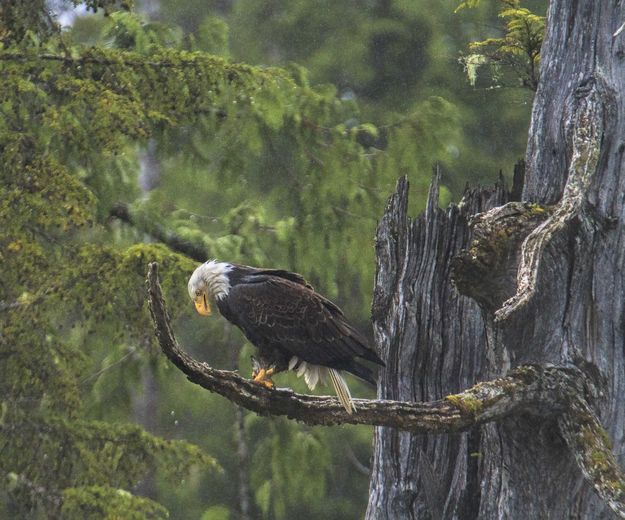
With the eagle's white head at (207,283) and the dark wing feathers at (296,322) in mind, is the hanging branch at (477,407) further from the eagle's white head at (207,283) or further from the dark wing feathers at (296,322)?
the eagle's white head at (207,283)

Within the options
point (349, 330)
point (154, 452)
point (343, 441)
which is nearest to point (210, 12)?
point (343, 441)

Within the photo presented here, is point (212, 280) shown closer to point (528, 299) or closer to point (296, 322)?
point (296, 322)

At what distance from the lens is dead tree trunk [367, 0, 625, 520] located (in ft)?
23.3

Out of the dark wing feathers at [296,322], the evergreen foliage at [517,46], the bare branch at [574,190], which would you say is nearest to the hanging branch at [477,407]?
the bare branch at [574,190]

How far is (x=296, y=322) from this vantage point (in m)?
7.84

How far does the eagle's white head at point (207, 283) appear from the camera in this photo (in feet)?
26.6

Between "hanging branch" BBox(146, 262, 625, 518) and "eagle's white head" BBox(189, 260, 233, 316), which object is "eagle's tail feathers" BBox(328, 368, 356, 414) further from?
"eagle's white head" BBox(189, 260, 233, 316)

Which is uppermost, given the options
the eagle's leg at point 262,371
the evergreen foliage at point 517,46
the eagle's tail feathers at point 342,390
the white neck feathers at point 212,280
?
the evergreen foliage at point 517,46

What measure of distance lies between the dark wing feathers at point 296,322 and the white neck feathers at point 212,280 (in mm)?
81

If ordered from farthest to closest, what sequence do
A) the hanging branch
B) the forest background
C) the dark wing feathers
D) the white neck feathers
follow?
1. the forest background
2. the white neck feathers
3. the dark wing feathers
4. the hanging branch

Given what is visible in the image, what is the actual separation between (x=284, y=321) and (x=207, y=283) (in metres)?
0.55

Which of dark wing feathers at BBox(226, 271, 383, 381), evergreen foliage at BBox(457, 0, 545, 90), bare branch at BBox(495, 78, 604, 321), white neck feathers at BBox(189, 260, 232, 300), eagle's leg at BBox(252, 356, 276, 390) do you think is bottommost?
eagle's leg at BBox(252, 356, 276, 390)

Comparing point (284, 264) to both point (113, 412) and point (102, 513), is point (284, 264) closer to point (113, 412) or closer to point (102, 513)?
point (113, 412)

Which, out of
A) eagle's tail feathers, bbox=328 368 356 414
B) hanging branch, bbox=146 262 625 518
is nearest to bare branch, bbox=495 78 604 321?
hanging branch, bbox=146 262 625 518
